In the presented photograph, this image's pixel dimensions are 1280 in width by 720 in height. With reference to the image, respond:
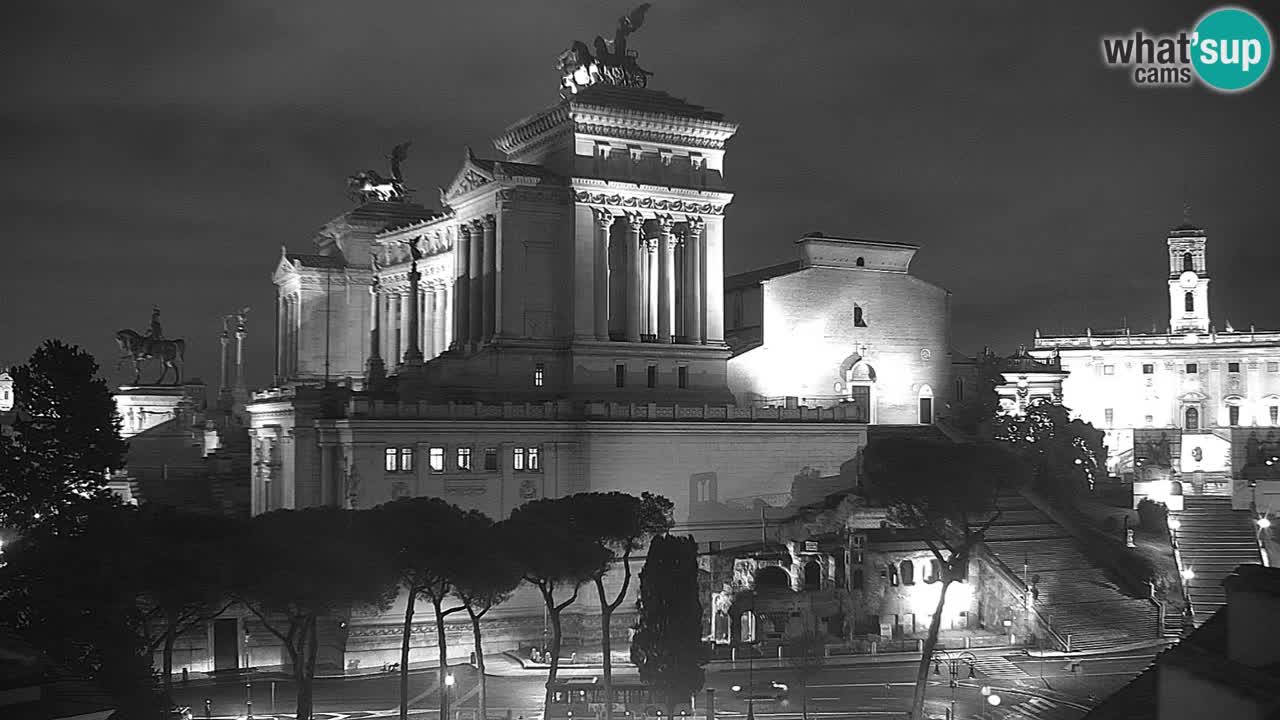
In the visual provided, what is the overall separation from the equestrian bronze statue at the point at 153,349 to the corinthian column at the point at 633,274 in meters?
44.1

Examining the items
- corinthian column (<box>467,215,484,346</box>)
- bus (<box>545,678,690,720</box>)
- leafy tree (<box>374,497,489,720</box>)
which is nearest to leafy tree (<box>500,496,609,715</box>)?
bus (<box>545,678,690,720</box>)

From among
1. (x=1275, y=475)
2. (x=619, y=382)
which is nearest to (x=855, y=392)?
(x=619, y=382)

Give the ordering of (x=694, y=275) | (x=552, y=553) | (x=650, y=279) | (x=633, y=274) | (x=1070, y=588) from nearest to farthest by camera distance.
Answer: (x=552, y=553), (x=1070, y=588), (x=633, y=274), (x=650, y=279), (x=694, y=275)

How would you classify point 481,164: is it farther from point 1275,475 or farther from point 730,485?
point 1275,475

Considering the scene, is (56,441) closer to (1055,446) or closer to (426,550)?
(426,550)

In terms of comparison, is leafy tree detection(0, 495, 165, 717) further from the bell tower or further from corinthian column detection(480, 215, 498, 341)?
the bell tower

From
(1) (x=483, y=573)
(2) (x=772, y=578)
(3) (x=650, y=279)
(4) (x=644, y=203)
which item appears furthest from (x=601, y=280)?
(1) (x=483, y=573)

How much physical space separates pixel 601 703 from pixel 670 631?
166 inches

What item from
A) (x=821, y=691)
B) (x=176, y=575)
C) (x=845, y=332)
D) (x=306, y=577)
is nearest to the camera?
(x=176, y=575)

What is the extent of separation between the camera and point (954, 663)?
61.5 metres

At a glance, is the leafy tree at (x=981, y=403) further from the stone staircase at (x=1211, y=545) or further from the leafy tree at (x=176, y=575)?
the leafy tree at (x=176, y=575)

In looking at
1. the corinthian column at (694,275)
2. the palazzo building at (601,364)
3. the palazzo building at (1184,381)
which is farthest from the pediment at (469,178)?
the palazzo building at (1184,381)

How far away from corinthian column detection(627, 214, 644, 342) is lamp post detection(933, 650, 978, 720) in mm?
27806

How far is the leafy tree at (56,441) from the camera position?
5922 centimetres
